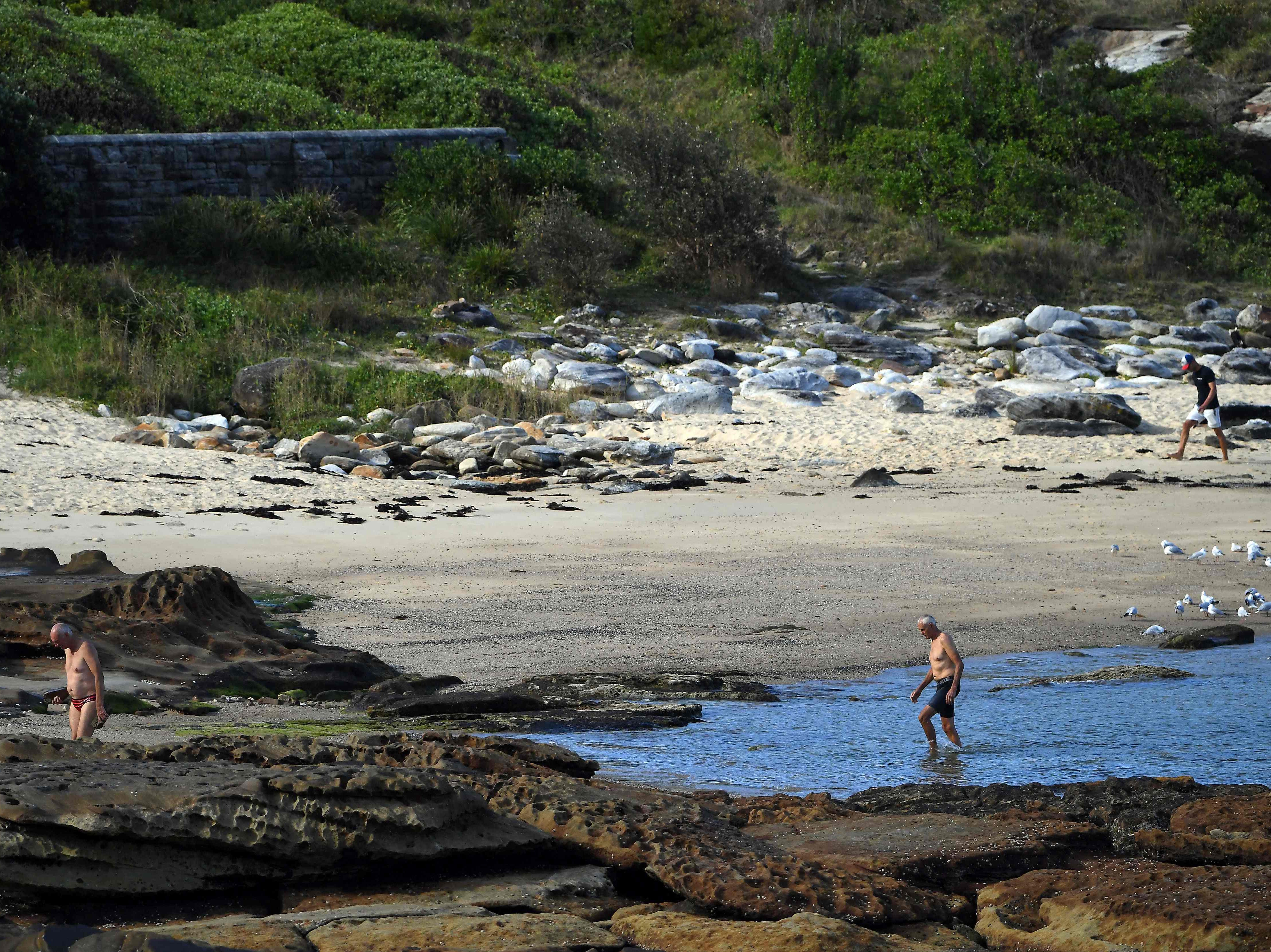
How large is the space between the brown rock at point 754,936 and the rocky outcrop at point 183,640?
12.6ft

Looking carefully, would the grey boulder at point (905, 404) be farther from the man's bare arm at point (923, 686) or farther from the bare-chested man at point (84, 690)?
the bare-chested man at point (84, 690)

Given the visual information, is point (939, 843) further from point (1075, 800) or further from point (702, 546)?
point (702, 546)

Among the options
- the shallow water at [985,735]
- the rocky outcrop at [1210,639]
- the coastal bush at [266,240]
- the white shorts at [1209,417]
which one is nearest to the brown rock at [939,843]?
the shallow water at [985,735]

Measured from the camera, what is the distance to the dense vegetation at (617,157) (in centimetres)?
1820

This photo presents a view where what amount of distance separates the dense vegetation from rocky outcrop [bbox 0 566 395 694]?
7989 millimetres

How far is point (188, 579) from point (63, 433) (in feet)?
22.6

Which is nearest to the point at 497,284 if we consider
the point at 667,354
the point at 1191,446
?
the point at 667,354

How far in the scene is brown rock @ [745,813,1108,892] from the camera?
457cm

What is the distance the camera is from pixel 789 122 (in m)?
26.1

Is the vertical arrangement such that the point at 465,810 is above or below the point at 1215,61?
below

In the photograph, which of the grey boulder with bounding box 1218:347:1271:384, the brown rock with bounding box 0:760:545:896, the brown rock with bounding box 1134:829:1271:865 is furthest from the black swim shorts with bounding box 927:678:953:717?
the grey boulder with bounding box 1218:347:1271:384

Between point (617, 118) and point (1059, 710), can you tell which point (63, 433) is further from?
point (617, 118)

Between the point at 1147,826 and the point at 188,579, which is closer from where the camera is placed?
the point at 1147,826

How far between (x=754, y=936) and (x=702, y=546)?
7.32 metres
